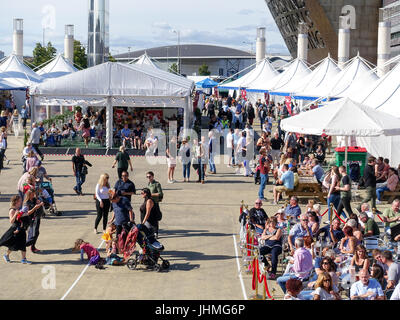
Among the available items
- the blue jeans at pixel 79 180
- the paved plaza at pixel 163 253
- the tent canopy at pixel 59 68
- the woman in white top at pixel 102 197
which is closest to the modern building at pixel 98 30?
the tent canopy at pixel 59 68

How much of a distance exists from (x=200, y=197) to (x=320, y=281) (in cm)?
Answer: 1046

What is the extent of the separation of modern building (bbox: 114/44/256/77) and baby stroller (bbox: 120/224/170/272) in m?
135

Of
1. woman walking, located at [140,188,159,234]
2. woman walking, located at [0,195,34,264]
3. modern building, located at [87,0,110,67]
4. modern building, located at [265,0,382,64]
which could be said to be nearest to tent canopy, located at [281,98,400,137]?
woman walking, located at [140,188,159,234]

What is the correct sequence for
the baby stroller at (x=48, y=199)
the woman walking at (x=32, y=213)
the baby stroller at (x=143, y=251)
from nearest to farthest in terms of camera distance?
the baby stroller at (x=143, y=251) < the woman walking at (x=32, y=213) < the baby stroller at (x=48, y=199)

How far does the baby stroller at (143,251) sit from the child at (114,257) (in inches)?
5.4

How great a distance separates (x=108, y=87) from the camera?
28.4 meters

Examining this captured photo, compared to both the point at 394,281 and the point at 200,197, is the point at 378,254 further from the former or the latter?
the point at 200,197

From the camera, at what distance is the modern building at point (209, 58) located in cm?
14888

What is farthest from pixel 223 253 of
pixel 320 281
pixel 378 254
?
pixel 320 281

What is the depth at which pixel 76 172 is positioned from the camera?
18.5m

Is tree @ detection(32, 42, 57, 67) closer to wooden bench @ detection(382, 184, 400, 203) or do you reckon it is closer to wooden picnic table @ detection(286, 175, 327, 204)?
wooden picnic table @ detection(286, 175, 327, 204)

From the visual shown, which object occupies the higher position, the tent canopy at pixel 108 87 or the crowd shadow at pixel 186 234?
the tent canopy at pixel 108 87

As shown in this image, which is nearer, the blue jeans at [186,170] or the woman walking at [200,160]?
the woman walking at [200,160]

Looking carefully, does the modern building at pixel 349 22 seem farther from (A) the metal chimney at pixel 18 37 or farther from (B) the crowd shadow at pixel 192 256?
(B) the crowd shadow at pixel 192 256
